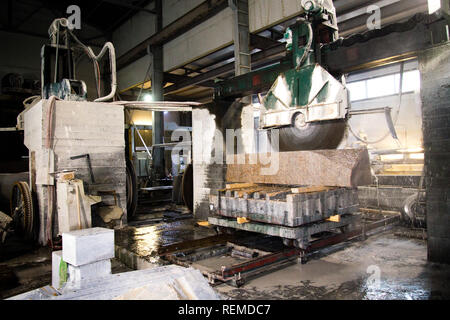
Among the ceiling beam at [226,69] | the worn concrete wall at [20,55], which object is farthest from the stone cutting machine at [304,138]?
the worn concrete wall at [20,55]

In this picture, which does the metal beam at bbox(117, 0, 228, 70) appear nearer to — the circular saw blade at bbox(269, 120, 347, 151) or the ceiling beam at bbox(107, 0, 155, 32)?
the ceiling beam at bbox(107, 0, 155, 32)

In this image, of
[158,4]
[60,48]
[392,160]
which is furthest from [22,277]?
[158,4]

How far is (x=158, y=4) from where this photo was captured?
A: 1270cm

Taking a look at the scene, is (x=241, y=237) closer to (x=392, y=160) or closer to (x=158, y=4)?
(x=392, y=160)

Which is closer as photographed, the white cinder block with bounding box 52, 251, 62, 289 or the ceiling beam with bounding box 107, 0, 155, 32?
the white cinder block with bounding box 52, 251, 62, 289

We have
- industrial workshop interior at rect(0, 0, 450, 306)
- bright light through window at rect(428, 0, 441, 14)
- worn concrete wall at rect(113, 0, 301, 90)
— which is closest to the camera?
industrial workshop interior at rect(0, 0, 450, 306)

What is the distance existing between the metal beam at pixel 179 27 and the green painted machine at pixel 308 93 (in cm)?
580

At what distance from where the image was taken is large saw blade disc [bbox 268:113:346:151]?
14.4ft

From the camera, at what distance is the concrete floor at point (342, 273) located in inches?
122

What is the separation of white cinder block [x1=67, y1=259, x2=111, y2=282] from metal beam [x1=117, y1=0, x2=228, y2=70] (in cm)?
857

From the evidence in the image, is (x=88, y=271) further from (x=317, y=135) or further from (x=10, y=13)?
(x=10, y=13)

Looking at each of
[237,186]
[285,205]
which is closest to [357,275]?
[285,205]

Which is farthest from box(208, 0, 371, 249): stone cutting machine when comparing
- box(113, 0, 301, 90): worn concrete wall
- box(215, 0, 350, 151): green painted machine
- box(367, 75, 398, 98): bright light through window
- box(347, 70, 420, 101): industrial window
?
box(367, 75, 398, 98): bright light through window

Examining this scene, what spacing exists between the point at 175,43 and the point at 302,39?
9140 millimetres
